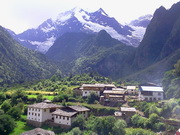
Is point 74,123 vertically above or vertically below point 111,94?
below

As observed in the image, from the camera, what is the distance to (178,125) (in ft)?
179

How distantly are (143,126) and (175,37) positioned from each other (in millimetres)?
155736

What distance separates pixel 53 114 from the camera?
6844 centimetres

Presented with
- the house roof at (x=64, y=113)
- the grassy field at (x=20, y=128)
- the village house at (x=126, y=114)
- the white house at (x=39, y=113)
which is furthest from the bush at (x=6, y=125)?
the village house at (x=126, y=114)

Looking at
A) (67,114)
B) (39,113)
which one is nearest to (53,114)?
(39,113)

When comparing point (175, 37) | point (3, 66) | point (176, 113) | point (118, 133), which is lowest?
point (118, 133)

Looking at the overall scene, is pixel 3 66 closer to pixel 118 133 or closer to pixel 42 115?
pixel 42 115

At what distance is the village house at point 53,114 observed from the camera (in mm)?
65306

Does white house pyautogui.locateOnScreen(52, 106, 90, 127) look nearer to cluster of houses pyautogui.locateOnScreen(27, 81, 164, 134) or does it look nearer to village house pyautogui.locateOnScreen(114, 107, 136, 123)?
cluster of houses pyautogui.locateOnScreen(27, 81, 164, 134)

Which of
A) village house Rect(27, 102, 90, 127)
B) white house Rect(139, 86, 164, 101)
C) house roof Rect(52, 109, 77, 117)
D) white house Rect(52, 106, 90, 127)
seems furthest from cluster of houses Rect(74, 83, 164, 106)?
house roof Rect(52, 109, 77, 117)

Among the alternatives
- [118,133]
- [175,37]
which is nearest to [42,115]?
[118,133]

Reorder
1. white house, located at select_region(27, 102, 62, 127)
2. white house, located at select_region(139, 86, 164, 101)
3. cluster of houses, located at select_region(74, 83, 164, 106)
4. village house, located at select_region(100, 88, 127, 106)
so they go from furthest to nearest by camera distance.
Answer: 1. white house, located at select_region(139, 86, 164, 101)
2. cluster of houses, located at select_region(74, 83, 164, 106)
3. village house, located at select_region(100, 88, 127, 106)
4. white house, located at select_region(27, 102, 62, 127)

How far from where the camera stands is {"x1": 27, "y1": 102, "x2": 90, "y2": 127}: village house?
65306 millimetres

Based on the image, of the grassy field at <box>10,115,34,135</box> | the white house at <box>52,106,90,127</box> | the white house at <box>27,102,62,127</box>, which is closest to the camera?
the grassy field at <box>10,115,34,135</box>
